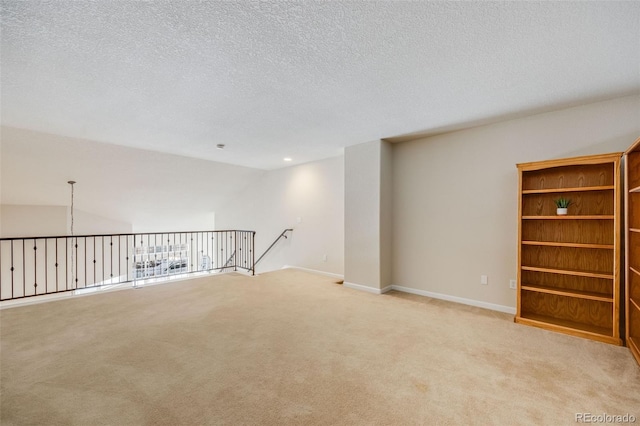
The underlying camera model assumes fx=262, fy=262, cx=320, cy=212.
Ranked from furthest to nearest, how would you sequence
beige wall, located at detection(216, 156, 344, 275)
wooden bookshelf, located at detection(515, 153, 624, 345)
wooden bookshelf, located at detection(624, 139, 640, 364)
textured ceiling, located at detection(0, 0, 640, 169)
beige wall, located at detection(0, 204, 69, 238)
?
beige wall, located at detection(0, 204, 69, 238), beige wall, located at detection(216, 156, 344, 275), wooden bookshelf, located at detection(515, 153, 624, 345), wooden bookshelf, located at detection(624, 139, 640, 364), textured ceiling, located at detection(0, 0, 640, 169)

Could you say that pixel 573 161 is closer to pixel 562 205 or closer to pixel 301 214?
pixel 562 205

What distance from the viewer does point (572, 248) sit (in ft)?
9.73

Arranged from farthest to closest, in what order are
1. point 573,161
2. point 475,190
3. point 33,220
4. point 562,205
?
point 33,220 < point 475,190 < point 562,205 < point 573,161

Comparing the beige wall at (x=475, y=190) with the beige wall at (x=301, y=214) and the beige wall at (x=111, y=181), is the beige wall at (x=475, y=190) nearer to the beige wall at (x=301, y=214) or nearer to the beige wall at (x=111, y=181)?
the beige wall at (x=301, y=214)

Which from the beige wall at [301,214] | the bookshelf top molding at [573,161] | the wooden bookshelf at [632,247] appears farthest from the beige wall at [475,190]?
the beige wall at [301,214]

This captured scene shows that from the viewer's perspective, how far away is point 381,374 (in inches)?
81.8

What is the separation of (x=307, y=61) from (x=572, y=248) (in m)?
3.48

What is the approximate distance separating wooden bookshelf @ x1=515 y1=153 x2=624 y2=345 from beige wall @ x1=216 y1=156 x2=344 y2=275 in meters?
2.93

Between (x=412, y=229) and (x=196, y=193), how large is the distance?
5.76 meters

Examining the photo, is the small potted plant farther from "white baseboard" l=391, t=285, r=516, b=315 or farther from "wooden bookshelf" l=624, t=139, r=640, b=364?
"white baseboard" l=391, t=285, r=516, b=315

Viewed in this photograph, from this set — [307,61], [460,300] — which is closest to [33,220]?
[307,61]

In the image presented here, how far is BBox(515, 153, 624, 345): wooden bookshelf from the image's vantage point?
2621 mm

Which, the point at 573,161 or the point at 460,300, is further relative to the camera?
the point at 460,300

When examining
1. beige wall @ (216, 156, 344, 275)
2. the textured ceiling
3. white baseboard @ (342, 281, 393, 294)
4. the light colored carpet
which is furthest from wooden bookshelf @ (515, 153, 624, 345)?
beige wall @ (216, 156, 344, 275)
